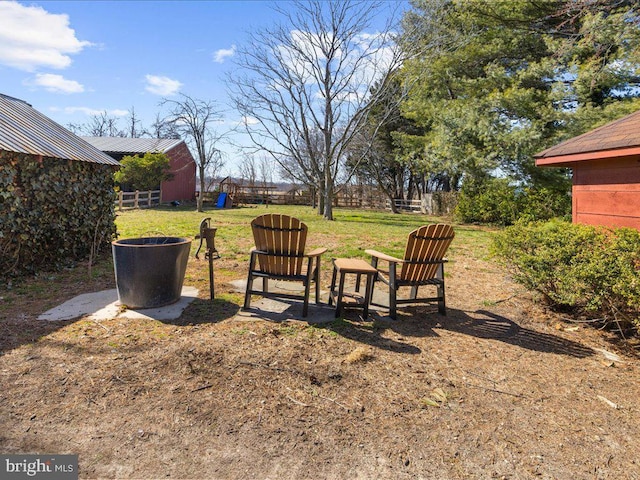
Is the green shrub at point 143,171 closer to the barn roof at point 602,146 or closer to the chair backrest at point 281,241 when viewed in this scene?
the chair backrest at point 281,241

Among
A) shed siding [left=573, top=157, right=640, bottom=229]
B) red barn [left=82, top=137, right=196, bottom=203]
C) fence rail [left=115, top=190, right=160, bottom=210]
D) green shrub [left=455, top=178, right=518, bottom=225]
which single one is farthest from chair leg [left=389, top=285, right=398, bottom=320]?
red barn [left=82, top=137, right=196, bottom=203]

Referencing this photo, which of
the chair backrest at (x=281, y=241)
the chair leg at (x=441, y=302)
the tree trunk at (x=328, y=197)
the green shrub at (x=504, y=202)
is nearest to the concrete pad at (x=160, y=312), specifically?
the chair backrest at (x=281, y=241)

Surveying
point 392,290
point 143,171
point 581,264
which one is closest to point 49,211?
point 392,290

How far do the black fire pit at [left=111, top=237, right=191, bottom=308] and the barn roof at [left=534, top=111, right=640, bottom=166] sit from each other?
16.7 feet

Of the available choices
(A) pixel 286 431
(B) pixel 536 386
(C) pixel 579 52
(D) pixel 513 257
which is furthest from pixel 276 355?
(C) pixel 579 52

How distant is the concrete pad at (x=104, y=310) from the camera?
11.9 ft

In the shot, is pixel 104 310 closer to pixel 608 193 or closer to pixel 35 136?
pixel 35 136

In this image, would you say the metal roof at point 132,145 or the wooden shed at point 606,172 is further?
the metal roof at point 132,145

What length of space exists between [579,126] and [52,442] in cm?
1563

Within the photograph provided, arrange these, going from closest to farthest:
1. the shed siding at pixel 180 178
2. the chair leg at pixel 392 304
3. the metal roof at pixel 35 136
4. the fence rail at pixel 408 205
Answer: the chair leg at pixel 392 304 → the metal roof at pixel 35 136 → the shed siding at pixel 180 178 → the fence rail at pixel 408 205

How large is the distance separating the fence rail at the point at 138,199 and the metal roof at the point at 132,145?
3.07 meters

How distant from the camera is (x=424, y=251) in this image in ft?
12.0

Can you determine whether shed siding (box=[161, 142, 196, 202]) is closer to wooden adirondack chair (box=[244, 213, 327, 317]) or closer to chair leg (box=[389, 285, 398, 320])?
wooden adirondack chair (box=[244, 213, 327, 317])

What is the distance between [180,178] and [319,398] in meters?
26.2
